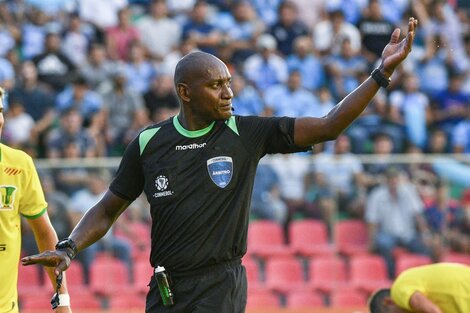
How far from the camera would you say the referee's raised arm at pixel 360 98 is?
5793 mm

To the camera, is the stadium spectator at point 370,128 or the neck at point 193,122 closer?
the neck at point 193,122

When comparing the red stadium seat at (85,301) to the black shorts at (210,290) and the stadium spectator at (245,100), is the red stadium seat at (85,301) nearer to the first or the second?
the stadium spectator at (245,100)

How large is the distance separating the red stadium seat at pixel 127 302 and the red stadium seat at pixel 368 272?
2799mm

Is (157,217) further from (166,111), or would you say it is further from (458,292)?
(166,111)

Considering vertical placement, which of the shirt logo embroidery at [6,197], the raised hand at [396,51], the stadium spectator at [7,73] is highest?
the stadium spectator at [7,73]

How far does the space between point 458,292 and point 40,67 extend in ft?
31.8

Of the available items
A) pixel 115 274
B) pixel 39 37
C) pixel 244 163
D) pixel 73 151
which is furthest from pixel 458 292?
pixel 39 37

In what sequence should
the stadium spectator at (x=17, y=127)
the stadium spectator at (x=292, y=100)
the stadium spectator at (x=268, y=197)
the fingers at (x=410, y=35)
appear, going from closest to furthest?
the fingers at (x=410, y=35)
the stadium spectator at (x=268, y=197)
the stadium spectator at (x=17, y=127)
the stadium spectator at (x=292, y=100)

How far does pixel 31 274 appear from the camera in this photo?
45.2 feet

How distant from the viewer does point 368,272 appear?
14305 millimetres

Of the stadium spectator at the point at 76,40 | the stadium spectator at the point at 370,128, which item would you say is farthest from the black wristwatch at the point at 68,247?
the stadium spectator at the point at 76,40

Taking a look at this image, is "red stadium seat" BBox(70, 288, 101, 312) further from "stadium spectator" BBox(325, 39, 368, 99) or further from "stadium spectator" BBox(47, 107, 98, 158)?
"stadium spectator" BBox(325, 39, 368, 99)

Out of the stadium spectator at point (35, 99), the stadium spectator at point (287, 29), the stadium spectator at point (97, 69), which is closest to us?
the stadium spectator at point (35, 99)

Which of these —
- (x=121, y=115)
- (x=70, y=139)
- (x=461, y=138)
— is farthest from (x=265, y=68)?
(x=70, y=139)
